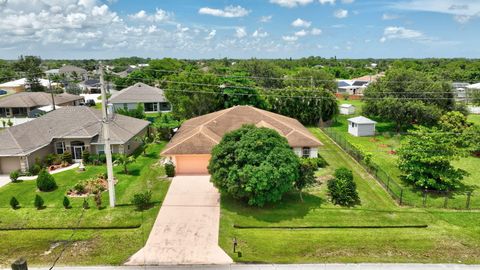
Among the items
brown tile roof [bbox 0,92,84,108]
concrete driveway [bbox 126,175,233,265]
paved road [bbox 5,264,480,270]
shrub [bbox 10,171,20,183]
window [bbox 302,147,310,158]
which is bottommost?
paved road [bbox 5,264,480,270]

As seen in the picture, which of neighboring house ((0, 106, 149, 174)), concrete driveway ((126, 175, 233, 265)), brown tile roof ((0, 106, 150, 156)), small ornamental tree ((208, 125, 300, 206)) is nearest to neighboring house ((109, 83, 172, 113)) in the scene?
brown tile roof ((0, 106, 150, 156))

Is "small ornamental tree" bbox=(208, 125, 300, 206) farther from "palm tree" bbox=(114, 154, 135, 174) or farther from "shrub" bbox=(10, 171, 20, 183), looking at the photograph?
"shrub" bbox=(10, 171, 20, 183)

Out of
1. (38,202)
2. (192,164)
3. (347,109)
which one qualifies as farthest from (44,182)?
(347,109)

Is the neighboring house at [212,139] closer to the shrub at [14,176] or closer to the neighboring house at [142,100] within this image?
the shrub at [14,176]

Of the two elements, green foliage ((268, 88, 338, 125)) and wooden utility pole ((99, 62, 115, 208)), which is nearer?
wooden utility pole ((99, 62, 115, 208))

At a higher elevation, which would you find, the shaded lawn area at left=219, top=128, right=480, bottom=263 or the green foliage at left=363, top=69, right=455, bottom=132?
the green foliage at left=363, top=69, right=455, bottom=132

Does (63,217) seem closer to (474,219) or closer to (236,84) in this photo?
(474,219)

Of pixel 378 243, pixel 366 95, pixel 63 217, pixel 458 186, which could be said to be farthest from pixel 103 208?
pixel 366 95
